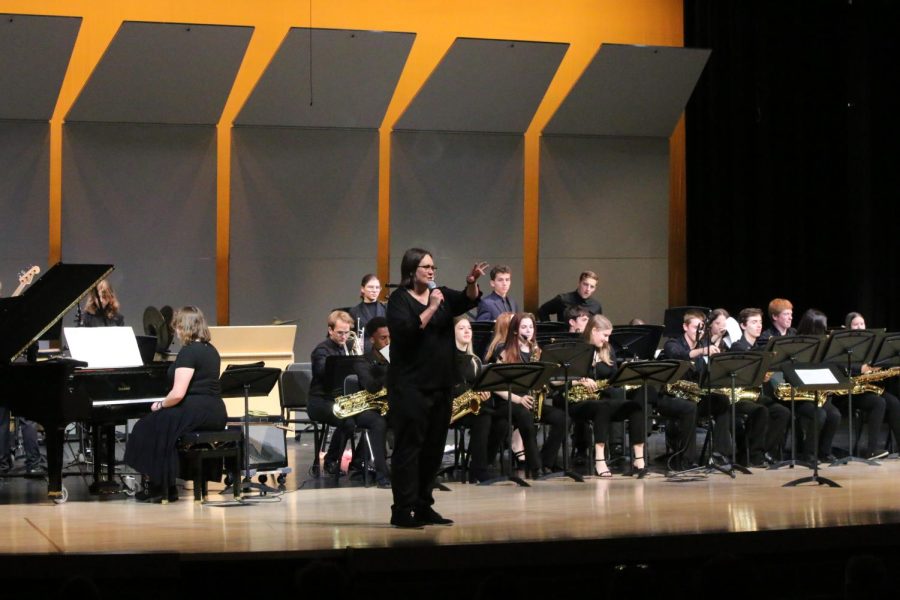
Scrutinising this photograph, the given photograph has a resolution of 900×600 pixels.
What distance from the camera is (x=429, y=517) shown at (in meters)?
6.23

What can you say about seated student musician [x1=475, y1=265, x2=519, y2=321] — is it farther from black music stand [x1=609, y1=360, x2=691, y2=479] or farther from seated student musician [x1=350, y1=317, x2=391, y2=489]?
seated student musician [x1=350, y1=317, x2=391, y2=489]

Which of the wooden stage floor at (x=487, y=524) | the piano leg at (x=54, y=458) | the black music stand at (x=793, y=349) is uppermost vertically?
the black music stand at (x=793, y=349)

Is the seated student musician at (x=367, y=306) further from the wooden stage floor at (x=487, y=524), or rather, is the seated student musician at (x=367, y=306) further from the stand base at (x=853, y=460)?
the stand base at (x=853, y=460)

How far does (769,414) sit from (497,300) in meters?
2.39

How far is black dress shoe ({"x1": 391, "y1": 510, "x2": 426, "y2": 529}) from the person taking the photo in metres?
6.14

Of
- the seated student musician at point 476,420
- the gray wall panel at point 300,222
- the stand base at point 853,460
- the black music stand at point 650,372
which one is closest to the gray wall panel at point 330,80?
the gray wall panel at point 300,222

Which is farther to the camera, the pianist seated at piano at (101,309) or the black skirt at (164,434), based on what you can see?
the pianist seated at piano at (101,309)

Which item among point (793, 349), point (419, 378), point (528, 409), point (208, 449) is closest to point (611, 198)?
point (793, 349)

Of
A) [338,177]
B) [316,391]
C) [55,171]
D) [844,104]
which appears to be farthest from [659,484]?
[55,171]

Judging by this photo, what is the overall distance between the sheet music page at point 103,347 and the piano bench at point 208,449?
735 mm

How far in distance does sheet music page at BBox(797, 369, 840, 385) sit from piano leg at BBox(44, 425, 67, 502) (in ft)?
14.6

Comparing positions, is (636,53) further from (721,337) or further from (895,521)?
(895,521)

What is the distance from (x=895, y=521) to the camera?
5809mm

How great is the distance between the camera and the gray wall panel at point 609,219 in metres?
12.8
